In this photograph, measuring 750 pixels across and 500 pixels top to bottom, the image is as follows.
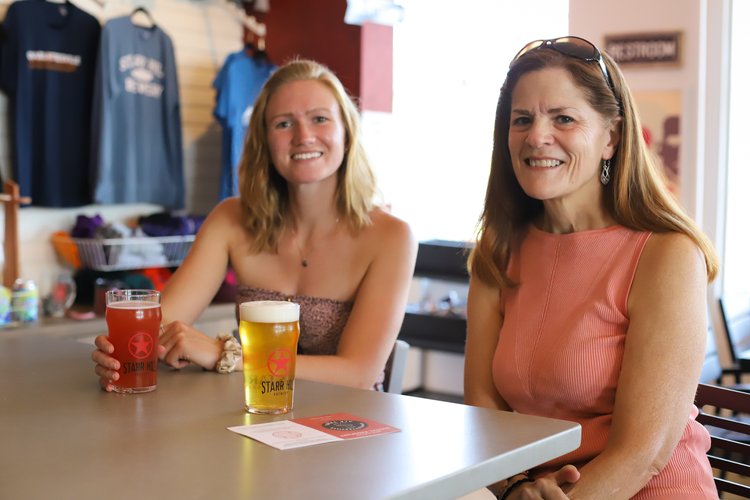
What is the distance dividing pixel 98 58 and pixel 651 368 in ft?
11.5

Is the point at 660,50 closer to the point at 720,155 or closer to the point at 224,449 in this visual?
the point at 720,155

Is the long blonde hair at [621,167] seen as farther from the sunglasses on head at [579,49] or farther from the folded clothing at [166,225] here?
the folded clothing at [166,225]

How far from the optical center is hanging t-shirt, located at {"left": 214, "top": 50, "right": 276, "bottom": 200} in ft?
15.9

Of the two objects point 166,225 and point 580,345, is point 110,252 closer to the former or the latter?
point 166,225

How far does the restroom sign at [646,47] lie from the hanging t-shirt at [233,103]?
2.01 meters

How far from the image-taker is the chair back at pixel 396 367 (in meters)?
2.28

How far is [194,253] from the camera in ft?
8.12

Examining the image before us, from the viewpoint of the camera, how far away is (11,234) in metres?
4.10

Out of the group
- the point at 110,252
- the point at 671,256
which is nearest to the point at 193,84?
the point at 110,252

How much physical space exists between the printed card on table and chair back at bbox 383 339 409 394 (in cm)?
85

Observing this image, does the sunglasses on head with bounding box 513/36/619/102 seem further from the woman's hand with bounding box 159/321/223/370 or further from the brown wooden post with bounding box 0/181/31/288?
the brown wooden post with bounding box 0/181/31/288

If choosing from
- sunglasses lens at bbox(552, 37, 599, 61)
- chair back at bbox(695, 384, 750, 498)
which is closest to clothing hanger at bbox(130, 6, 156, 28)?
sunglasses lens at bbox(552, 37, 599, 61)

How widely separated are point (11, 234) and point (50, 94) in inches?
27.9

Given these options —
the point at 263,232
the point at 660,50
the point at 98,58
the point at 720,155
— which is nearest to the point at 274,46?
the point at 98,58
